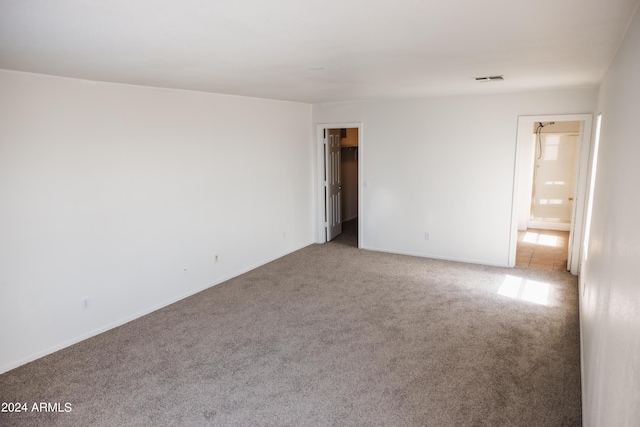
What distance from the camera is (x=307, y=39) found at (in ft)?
7.67

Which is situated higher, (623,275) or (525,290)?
(623,275)

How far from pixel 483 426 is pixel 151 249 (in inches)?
137

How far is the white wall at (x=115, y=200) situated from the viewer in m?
3.31

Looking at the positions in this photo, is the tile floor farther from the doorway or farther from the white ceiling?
the white ceiling

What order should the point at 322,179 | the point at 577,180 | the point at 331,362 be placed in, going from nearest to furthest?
1. the point at 331,362
2. the point at 577,180
3. the point at 322,179

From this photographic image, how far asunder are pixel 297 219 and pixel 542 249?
3.96 meters

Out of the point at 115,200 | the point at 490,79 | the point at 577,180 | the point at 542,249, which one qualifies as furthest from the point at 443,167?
the point at 115,200

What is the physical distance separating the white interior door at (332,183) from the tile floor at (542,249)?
3032mm

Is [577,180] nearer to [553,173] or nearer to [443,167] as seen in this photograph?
[443,167]

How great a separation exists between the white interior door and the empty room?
0.54m

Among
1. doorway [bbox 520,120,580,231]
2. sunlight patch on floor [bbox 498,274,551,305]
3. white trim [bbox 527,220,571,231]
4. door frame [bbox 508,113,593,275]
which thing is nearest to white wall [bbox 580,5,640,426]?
sunlight patch on floor [bbox 498,274,551,305]

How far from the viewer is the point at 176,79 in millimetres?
3752

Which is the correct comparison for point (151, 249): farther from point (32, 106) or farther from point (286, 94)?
point (286, 94)

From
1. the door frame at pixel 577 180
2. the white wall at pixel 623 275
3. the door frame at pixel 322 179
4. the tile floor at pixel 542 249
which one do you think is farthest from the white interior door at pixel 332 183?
the white wall at pixel 623 275
